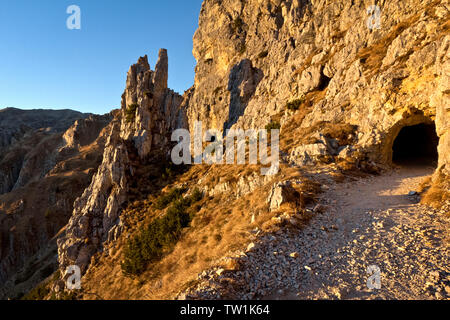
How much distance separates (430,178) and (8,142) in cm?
18734

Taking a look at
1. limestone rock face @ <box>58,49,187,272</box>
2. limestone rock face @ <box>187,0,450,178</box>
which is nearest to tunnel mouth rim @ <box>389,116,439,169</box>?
limestone rock face @ <box>187,0,450,178</box>

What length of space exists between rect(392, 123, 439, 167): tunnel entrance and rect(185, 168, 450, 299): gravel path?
13.0m

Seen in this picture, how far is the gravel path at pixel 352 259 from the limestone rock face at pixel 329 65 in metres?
5.79

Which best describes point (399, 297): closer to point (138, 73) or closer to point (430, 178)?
point (430, 178)

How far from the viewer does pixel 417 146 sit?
945 inches

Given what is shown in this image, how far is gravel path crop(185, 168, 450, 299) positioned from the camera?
21.9ft

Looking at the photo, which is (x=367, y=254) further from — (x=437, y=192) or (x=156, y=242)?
(x=156, y=242)

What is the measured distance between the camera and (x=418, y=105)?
17.0 metres

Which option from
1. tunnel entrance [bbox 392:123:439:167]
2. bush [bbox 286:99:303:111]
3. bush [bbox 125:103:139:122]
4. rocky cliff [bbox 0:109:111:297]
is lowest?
rocky cliff [bbox 0:109:111:297]

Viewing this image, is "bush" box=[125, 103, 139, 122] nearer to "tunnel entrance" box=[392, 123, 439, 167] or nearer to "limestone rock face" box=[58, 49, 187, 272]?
"limestone rock face" box=[58, 49, 187, 272]

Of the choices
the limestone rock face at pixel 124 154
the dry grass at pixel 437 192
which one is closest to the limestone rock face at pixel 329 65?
the dry grass at pixel 437 192

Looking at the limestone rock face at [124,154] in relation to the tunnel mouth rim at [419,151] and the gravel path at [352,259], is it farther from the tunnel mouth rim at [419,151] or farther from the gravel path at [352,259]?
the tunnel mouth rim at [419,151]

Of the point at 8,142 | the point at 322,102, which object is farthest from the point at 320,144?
the point at 8,142

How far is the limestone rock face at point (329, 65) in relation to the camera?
18141 mm
